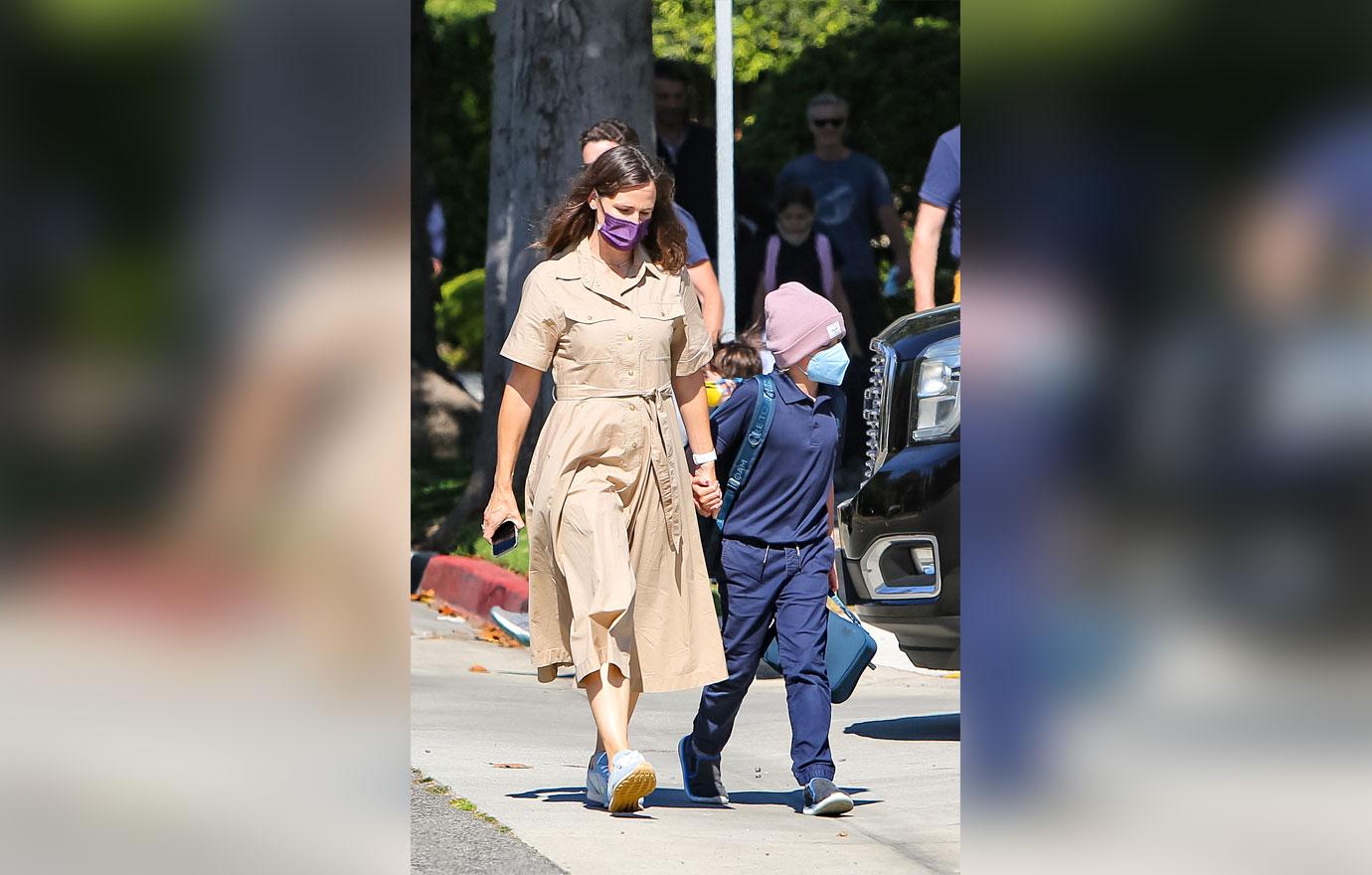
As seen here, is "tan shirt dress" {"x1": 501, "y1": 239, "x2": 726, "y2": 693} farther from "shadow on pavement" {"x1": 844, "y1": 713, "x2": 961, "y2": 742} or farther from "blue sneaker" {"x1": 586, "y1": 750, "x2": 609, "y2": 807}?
"shadow on pavement" {"x1": 844, "y1": 713, "x2": 961, "y2": 742}

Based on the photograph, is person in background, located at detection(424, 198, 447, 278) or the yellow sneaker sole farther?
person in background, located at detection(424, 198, 447, 278)

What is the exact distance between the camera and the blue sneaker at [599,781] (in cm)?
572

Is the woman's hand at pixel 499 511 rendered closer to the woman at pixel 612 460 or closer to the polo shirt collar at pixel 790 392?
the woman at pixel 612 460

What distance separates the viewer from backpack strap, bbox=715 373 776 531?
5906 mm

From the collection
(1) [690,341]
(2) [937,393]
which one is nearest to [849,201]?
(2) [937,393]

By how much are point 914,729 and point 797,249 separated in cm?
Answer: 393

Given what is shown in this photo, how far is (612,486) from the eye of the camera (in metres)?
5.72

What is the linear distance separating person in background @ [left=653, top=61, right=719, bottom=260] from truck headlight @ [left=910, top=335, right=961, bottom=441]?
13.5ft

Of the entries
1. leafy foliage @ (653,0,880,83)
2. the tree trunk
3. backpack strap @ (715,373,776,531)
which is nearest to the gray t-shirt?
the tree trunk

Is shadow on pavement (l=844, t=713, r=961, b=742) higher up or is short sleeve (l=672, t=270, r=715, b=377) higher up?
short sleeve (l=672, t=270, r=715, b=377)

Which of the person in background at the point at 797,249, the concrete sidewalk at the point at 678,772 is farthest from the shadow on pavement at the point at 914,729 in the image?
the person in background at the point at 797,249
